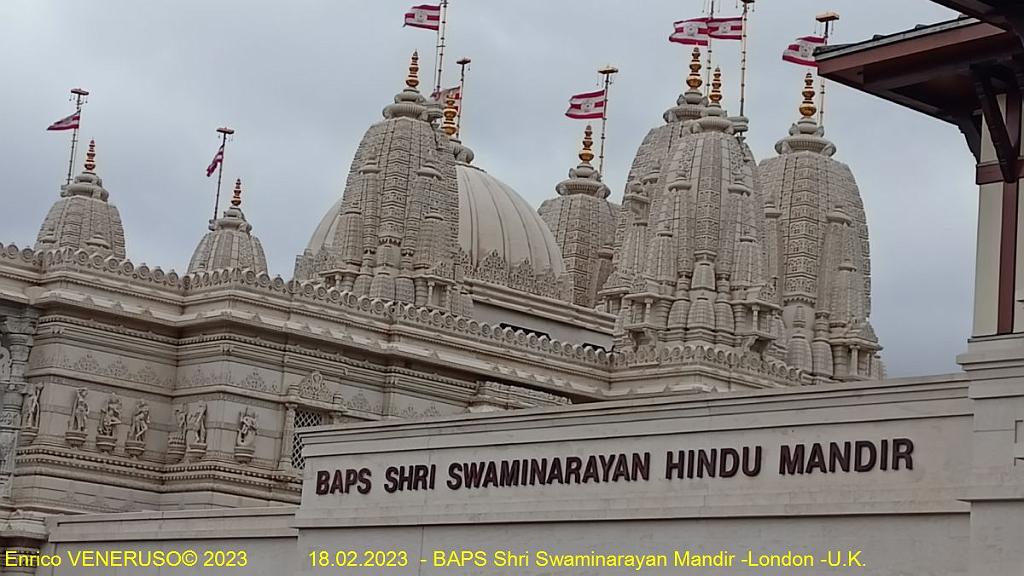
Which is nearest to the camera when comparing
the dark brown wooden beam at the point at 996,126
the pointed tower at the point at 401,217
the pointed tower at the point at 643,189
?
the dark brown wooden beam at the point at 996,126

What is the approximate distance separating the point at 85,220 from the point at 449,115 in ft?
39.6

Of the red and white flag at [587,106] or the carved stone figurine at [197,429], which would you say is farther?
the red and white flag at [587,106]

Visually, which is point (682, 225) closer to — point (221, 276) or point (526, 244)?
point (526, 244)

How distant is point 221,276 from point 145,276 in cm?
159

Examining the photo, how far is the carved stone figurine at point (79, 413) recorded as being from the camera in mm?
39156

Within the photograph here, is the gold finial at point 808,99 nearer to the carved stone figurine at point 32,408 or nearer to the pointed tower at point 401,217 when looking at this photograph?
the pointed tower at point 401,217

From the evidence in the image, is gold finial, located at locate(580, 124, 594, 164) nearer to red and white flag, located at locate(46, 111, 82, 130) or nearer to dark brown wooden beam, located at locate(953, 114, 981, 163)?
red and white flag, located at locate(46, 111, 82, 130)

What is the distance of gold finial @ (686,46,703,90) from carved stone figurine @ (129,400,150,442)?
23.9 m

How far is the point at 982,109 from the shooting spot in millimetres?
21734

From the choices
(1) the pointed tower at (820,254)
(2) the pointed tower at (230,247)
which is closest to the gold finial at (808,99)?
(1) the pointed tower at (820,254)

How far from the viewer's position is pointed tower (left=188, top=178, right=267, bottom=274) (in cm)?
6669

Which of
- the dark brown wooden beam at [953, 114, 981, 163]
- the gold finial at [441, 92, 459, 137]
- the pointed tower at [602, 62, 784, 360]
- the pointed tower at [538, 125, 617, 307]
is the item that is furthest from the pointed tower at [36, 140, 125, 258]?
the dark brown wooden beam at [953, 114, 981, 163]

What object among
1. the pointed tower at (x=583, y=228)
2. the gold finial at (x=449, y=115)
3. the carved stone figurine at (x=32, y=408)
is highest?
the gold finial at (x=449, y=115)

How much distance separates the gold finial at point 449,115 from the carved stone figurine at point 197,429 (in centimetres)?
2326
